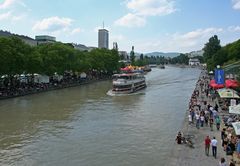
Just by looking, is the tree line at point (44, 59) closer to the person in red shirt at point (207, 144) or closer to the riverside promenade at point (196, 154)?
the riverside promenade at point (196, 154)

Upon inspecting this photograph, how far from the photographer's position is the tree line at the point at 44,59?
70.1 m

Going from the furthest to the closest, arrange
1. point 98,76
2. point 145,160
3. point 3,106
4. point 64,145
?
point 98,76 < point 3,106 < point 64,145 < point 145,160

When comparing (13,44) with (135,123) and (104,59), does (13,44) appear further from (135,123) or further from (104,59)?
(104,59)

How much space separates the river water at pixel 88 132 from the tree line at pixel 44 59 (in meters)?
12.1

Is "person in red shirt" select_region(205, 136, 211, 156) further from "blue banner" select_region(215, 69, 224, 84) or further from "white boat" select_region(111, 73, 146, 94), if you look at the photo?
"white boat" select_region(111, 73, 146, 94)

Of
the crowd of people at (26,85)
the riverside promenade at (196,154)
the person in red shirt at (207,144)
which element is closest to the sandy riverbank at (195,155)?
the riverside promenade at (196,154)

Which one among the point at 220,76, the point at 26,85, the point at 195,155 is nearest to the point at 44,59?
the point at 26,85

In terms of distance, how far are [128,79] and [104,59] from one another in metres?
61.2

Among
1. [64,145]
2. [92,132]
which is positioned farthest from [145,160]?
[92,132]

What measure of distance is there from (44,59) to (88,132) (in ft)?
182

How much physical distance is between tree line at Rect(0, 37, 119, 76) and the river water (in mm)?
12059

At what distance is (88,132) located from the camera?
3728cm

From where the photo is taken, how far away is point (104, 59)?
139 meters

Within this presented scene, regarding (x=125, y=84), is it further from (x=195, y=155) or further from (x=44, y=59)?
(x=195, y=155)
